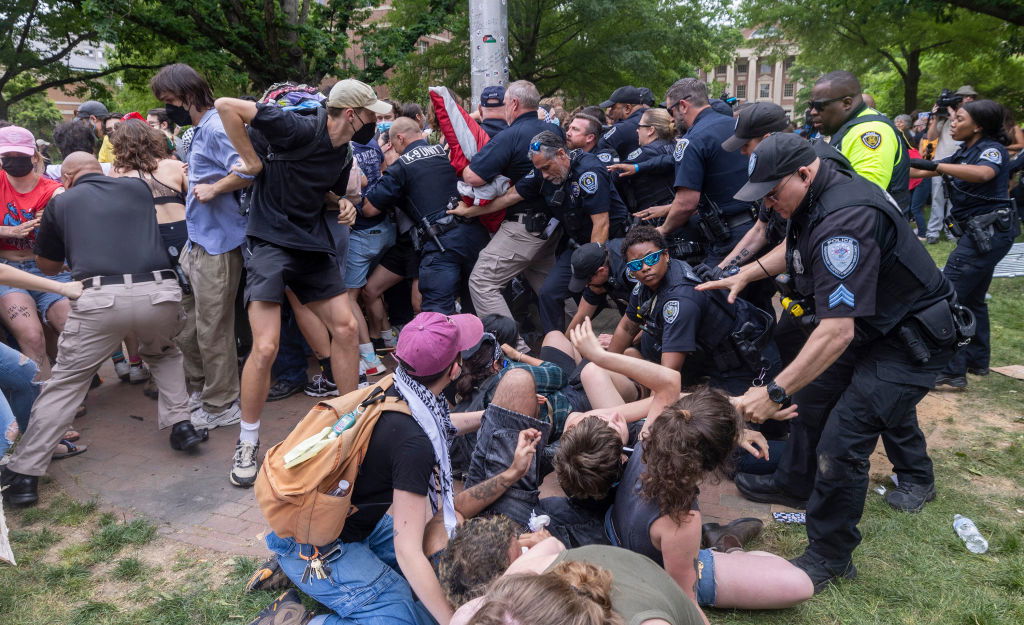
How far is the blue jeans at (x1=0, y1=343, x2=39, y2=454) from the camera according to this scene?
12.3 feet

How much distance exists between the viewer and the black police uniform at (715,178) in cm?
468

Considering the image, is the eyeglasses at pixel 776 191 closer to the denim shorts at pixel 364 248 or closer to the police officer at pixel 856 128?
the police officer at pixel 856 128

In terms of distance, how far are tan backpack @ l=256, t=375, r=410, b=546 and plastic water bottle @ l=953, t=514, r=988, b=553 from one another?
2672 mm

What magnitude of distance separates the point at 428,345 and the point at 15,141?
12.3 ft

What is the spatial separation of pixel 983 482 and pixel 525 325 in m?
3.63

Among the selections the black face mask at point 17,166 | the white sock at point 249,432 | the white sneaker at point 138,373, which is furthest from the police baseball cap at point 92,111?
the white sock at point 249,432

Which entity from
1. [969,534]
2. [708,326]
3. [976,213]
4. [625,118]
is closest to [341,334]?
[708,326]

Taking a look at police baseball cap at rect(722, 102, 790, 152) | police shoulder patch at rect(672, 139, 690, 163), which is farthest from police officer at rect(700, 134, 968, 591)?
police shoulder patch at rect(672, 139, 690, 163)

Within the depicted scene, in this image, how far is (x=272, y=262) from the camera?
3.88 meters

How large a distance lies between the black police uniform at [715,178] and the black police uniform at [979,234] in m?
1.73

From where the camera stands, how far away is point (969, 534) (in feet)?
10.6

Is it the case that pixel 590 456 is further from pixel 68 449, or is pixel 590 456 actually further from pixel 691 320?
pixel 68 449

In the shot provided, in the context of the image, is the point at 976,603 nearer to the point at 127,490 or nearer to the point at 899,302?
the point at 899,302

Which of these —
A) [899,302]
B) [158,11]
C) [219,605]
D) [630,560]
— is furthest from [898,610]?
[158,11]
